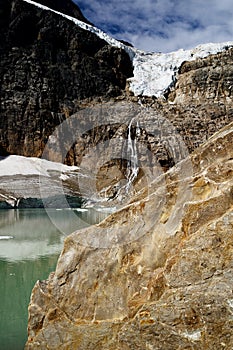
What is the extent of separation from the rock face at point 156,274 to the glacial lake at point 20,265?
184 cm

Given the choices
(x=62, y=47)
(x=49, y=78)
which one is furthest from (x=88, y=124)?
(x=62, y=47)

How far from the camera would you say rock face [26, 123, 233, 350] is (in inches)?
116

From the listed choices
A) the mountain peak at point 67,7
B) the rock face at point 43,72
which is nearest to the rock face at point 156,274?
the rock face at point 43,72

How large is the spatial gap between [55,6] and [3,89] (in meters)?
32.6

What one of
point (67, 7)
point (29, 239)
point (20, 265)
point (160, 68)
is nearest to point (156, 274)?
point (20, 265)

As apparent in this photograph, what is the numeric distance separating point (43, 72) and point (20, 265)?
142 feet

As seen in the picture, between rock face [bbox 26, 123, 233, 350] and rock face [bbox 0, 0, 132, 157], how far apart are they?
4217 centimetres

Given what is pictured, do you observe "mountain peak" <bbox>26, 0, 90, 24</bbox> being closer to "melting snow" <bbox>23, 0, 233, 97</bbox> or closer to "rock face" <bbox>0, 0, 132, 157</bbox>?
"melting snow" <bbox>23, 0, 233, 97</bbox>

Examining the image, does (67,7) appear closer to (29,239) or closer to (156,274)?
(29,239)

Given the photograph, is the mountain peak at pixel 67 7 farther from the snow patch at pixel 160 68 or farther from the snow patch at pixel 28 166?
the snow patch at pixel 28 166

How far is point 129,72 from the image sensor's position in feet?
186

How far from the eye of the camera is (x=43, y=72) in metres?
50.6

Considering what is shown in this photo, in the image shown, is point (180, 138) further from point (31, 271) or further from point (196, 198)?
point (196, 198)

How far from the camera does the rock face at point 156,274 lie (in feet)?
9.70
